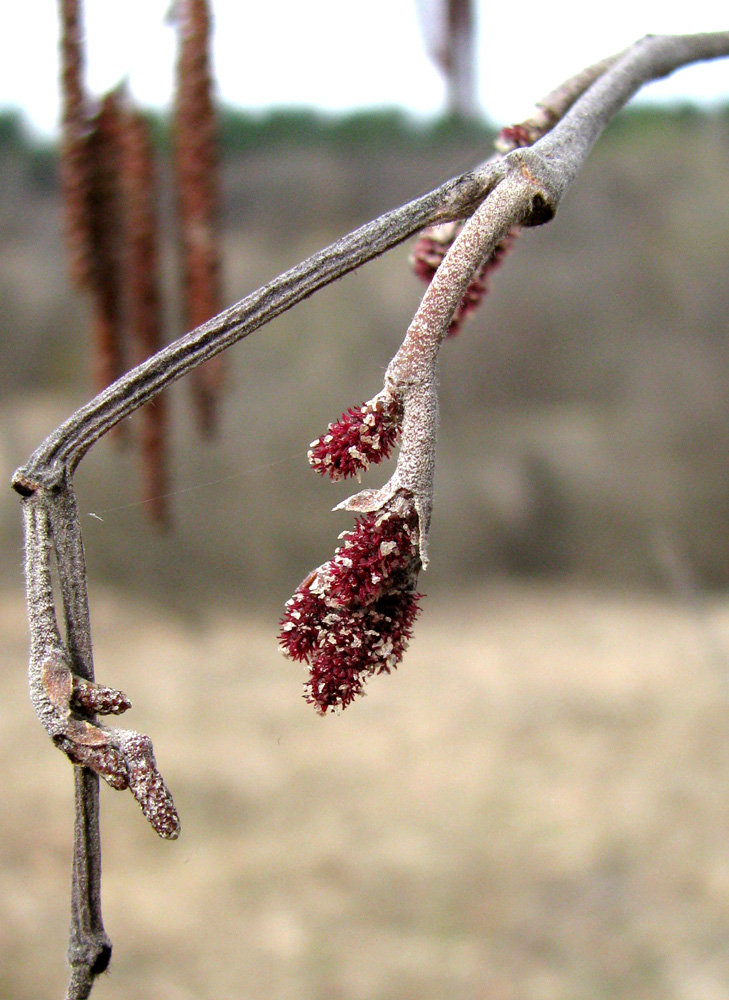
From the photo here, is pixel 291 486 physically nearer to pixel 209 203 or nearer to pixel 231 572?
pixel 231 572

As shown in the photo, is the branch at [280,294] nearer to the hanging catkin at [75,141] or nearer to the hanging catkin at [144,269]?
the hanging catkin at [75,141]

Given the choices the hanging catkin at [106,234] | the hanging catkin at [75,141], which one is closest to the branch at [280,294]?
the hanging catkin at [75,141]

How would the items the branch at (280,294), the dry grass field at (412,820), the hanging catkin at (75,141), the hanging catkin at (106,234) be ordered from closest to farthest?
1. the branch at (280,294)
2. the hanging catkin at (75,141)
3. the hanging catkin at (106,234)
4. the dry grass field at (412,820)

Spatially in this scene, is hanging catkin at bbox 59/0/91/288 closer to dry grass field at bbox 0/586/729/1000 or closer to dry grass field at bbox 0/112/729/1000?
dry grass field at bbox 0/112/729/1000

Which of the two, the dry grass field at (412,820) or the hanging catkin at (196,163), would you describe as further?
the dry grass field at (412,820)

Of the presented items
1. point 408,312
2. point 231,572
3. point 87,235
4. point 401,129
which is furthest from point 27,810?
point 401,129

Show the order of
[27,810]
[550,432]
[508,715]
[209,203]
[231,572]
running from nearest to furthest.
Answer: [209,203] → [27,810] → [508,715] → [231,572] → [550,432]

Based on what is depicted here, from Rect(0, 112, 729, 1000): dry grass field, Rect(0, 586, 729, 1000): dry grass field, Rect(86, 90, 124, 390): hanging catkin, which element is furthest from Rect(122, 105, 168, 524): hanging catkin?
Rect(0, 586, 729, 1000): dry grass field
